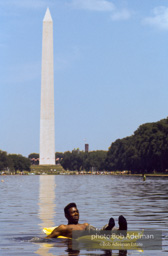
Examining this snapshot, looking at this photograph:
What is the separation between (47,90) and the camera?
125m

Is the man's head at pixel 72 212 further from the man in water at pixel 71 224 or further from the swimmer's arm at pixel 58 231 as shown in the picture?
the swimmer's arm at pixel 58 231

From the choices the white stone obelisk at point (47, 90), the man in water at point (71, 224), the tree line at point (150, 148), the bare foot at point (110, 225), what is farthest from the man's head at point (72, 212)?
the white stone obelisk at point (47, 90)

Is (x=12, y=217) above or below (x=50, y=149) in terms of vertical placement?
below

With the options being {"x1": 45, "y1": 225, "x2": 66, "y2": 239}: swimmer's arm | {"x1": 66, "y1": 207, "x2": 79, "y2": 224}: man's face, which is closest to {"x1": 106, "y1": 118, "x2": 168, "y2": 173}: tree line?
{"x1": 45, "y1": 225, "x2": 66, "y2": 239}: swimmer's arm

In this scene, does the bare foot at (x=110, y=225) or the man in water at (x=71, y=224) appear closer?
the bare foot at (x=110, y=225)

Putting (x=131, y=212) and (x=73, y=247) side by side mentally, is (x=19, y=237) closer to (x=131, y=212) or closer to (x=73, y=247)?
(x=73, y=247)

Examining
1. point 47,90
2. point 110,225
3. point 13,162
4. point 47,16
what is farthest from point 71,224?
point 13,162

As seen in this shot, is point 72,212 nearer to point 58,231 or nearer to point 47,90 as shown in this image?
point 58,231

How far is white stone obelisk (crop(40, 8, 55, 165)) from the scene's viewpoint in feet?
408

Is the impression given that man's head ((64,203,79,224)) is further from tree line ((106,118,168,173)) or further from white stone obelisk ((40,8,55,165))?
white stone obelisk ((40,8,55,165))

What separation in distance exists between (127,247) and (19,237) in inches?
194

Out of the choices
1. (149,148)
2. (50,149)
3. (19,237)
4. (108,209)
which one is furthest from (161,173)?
(19,237)

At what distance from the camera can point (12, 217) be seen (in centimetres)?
2723

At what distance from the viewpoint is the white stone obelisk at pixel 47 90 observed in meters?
124
